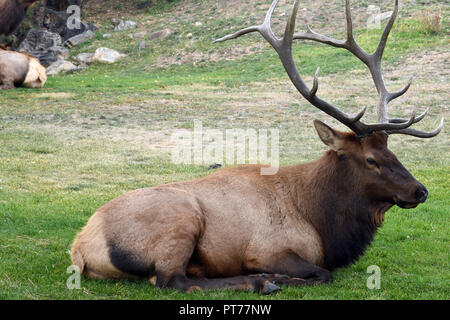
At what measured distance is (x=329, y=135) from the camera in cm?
612

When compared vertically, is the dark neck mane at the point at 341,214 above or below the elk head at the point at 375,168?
below

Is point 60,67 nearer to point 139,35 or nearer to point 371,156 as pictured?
point 139,35

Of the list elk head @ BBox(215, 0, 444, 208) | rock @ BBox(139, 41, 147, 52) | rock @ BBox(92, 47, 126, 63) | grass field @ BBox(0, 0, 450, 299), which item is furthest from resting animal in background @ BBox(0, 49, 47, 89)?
elk head @ BBox(215, 0, 444, 208)

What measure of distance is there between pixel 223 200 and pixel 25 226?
9.41 ft

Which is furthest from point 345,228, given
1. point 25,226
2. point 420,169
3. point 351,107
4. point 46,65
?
point 46,65

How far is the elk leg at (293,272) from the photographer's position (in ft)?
18.3

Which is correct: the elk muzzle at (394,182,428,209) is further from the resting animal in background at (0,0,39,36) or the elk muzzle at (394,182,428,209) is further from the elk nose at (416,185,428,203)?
the resting animal in background at (0,0,39,36)

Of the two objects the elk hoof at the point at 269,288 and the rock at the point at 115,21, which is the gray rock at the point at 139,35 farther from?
the elk hoof at the point at 269,288

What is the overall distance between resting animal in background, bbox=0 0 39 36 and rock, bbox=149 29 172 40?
20266 mm

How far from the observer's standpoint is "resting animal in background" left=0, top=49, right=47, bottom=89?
18859mm

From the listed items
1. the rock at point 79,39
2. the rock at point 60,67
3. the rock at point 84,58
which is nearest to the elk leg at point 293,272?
the rock at point 60,67

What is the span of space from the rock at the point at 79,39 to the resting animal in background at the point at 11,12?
2085 centimetres
